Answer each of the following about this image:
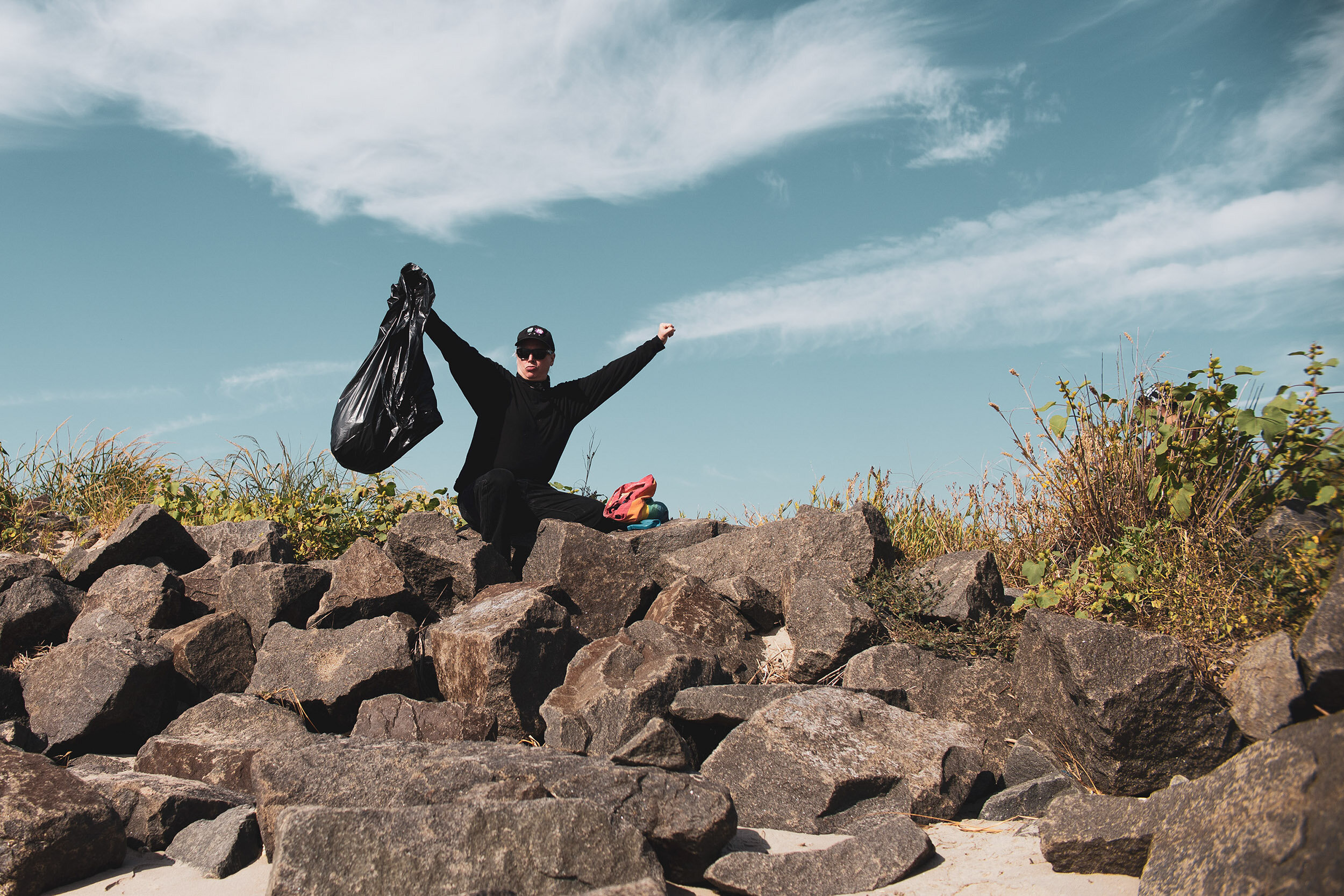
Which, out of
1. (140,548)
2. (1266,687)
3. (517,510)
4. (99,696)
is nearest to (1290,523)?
(1266,687)

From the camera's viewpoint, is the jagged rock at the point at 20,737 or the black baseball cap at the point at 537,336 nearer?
the jagged rock at the point at 20,737

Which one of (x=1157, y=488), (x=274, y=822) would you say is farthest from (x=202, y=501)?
(x=1157, y=488)

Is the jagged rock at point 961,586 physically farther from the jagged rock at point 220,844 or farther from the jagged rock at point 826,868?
the jagged rock at point 220,844

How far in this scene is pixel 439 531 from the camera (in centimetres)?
739

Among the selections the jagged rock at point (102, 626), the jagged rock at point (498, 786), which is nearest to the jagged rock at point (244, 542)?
the jagged rock at point (102, 626)

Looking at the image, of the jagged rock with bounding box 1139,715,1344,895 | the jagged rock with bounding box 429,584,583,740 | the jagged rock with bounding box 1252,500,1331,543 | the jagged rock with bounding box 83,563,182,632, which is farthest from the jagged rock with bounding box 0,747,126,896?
the jagged rock with bounding box 1252,500,1331,543

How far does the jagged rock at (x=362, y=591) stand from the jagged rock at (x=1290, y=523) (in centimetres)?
572

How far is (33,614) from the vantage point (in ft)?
23.7

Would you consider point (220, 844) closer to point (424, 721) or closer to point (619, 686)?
point (424, 721)

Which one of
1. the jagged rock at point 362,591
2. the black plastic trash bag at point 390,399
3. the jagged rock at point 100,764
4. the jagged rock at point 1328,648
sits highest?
the black plastic trash bag at point 390,399

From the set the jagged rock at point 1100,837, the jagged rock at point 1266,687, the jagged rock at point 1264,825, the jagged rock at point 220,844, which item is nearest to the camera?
A: the jagged rock at point 1264,825

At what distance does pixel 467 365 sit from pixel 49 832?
15.0 ft

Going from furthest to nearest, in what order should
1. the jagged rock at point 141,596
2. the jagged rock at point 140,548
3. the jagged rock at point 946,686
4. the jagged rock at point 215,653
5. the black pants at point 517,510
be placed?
1. the jagged rock at point 140,548
2. the black pants at point 517,510
3. the jagged rock at point 141,596
4. the jagged rock at point 215,653
5. the jagged rock at point 946,686

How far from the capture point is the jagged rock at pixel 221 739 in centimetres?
511
